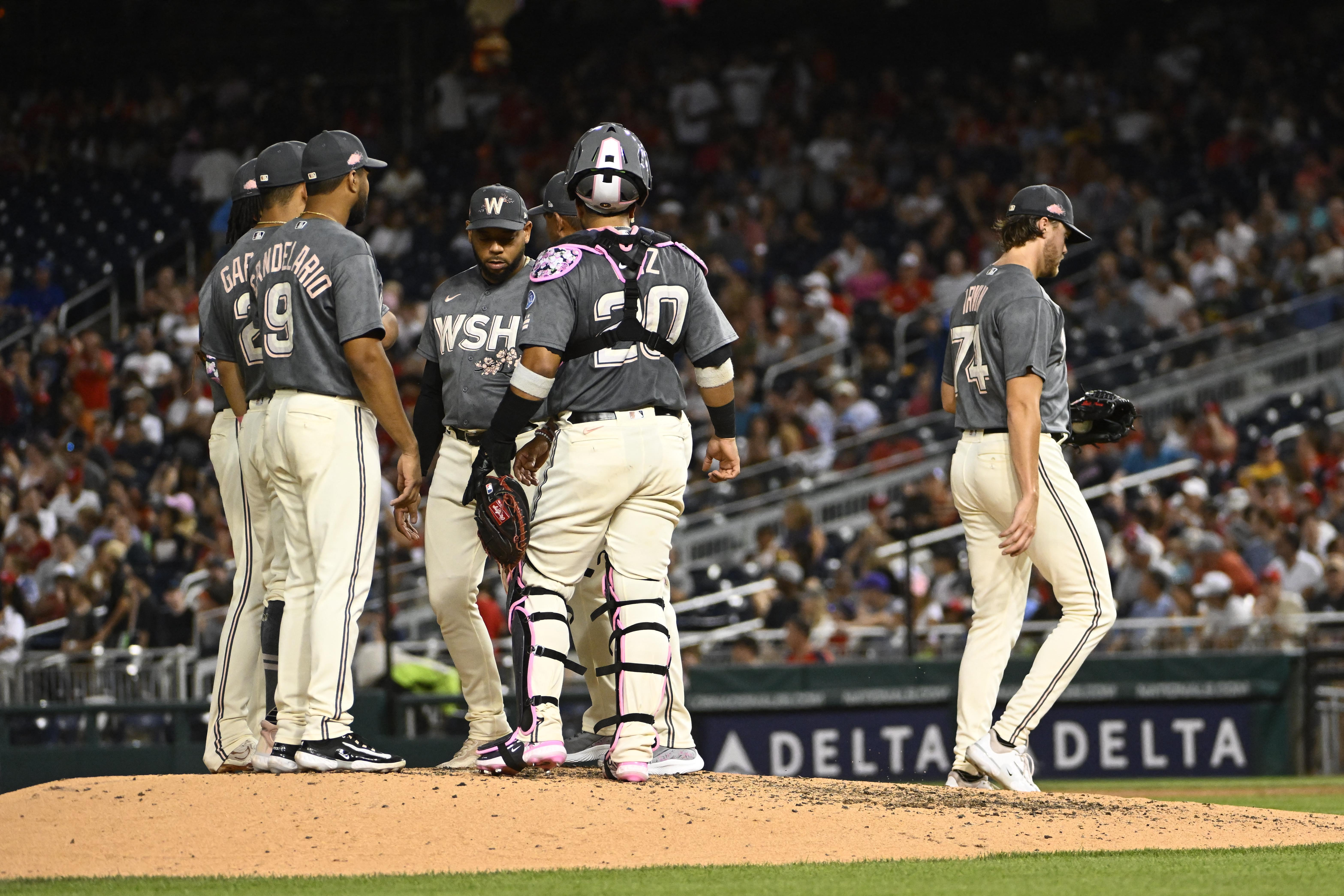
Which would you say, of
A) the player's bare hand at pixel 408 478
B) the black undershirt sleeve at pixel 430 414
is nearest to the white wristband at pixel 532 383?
the player's bare hand at pixel 408 478

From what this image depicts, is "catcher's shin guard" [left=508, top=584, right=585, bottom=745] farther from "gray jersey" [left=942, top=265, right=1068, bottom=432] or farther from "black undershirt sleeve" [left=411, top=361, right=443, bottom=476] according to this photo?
"gray jersey" [left=942, top=265, right=1068, bottom=432]

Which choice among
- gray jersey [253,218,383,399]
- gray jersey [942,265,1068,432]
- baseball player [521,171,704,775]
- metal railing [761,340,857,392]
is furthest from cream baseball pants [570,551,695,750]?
metal railing [761,340,857,392]

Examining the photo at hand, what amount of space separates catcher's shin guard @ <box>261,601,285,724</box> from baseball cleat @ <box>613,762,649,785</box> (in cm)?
138

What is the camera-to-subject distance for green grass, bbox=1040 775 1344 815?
27.5 feet

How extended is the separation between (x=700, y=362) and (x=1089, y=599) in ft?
5.71

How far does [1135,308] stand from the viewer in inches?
647

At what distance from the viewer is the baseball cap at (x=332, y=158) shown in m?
6.13

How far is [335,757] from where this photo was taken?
19.4ft

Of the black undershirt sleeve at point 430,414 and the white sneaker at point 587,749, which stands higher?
the black undershirt sleeve at point 430,414

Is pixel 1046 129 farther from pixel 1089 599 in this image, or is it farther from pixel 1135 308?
pixel 1089 599

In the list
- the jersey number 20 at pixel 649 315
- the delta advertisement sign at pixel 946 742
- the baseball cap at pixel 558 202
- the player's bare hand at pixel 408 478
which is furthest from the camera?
the delta advertisement sign at pixel 946 742

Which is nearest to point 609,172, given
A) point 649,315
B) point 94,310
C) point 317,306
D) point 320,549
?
point 649,315

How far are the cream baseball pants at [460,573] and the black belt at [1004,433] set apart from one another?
67.0 inches

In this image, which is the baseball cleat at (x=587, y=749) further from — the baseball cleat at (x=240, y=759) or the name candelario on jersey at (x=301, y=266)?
the name candelario on jersey at (x=301, y=266)
